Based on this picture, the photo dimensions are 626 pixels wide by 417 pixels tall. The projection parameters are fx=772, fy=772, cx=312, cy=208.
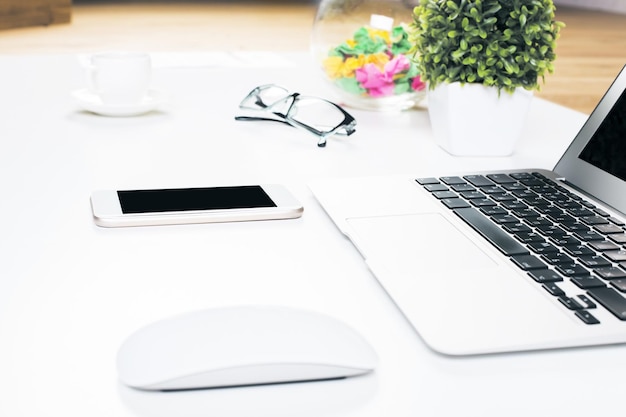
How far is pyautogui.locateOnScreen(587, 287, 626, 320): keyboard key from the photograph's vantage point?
0.51 meters

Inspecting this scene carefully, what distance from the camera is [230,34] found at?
4598mm

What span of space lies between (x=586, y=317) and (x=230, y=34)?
4.29 metres

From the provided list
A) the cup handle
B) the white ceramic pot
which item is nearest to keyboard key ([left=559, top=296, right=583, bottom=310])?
the white ceramic pot

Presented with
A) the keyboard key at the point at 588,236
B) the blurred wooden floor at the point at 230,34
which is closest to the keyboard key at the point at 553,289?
the keyboard key at the point at 588,236

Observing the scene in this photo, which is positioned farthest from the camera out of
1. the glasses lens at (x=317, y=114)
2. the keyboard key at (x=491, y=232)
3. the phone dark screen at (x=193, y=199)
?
the glasses lens at (x=317, y=114)

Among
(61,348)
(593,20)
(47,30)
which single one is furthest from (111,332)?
(593,20)

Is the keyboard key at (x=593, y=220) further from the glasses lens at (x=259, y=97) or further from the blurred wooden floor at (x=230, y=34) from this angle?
the blurred wooden floor at (x=230, y=34)

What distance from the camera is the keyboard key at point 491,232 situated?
0.62m

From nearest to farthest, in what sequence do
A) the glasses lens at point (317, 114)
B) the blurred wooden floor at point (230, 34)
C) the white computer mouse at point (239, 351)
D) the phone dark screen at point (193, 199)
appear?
1. the white computer mouse at point (239, 351)
2. the phone dark screen at point (193, 199)
3. the glasses lens at point (317, 114)
4. the blurred wooden floor at point (230, 34)

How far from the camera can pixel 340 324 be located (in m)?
0.45

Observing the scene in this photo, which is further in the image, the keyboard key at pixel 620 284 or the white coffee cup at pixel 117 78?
the white coffee cup at pixel 117 78

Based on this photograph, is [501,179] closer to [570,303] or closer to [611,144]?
[611,144]

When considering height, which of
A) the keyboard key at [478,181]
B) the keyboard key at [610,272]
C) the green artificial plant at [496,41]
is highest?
the green artificial plant at [496,41]

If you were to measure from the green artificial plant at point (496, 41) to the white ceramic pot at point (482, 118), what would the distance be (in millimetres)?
14
